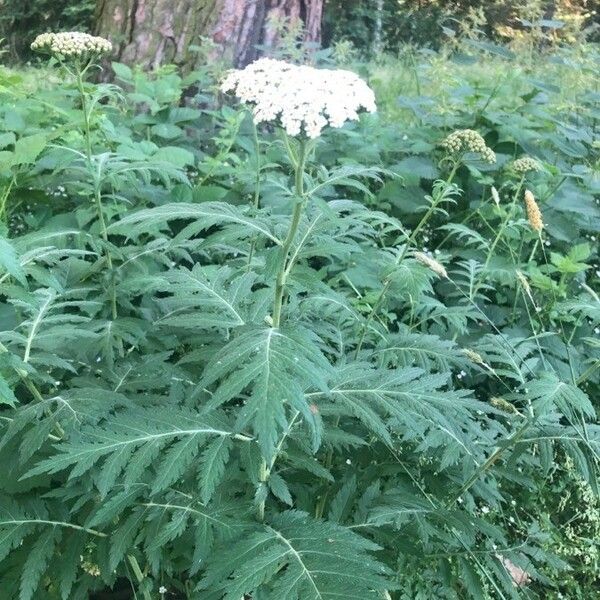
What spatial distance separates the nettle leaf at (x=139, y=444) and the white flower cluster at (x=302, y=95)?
2.22 feet

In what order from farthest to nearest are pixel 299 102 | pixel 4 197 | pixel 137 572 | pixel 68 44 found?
1. pixel 4 197
2. pixel 68 44
3. pixel 137 572
4. pixel 299 102

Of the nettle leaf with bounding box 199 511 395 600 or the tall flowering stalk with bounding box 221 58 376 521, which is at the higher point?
the tall flowering stalk with bounding box 221 58 376 521

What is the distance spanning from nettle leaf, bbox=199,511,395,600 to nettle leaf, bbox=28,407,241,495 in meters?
0.21

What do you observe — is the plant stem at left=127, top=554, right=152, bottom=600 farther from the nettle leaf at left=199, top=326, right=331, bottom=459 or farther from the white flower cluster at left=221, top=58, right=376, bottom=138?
the white flower cluster at left=221, top=58, right=376, bottom=138

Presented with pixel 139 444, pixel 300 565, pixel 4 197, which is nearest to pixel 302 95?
pixel 139 444

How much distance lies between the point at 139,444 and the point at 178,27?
3.70 metres

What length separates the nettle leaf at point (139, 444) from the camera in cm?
147

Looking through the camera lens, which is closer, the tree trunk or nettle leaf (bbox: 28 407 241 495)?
nettle leaf (bbox: 28 407 241 495)

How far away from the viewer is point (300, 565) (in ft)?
4.69

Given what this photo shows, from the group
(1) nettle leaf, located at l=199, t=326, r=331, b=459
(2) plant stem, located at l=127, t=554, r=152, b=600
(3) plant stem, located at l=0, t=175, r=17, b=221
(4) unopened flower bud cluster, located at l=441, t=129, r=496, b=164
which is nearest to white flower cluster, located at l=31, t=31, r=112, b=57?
(3) plant stem, located at l=0, t=175, r=17, b=221

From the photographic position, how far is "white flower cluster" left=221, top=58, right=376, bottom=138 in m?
1.47

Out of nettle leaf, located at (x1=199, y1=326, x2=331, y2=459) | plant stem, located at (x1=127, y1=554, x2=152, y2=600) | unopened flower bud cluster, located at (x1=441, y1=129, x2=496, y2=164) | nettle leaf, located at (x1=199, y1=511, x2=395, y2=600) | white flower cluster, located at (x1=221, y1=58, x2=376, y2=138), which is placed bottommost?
plant stem, located at (x1=127, y1=554, x2=152, y2=600)

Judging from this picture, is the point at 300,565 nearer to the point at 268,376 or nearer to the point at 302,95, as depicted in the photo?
the point at 268,376

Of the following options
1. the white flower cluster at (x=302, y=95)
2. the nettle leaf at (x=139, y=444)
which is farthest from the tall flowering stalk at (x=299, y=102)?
the nettle leaf at (x=139, y=444)
